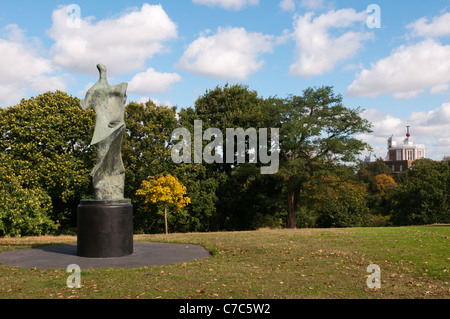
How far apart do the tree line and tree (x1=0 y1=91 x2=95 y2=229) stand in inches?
2.7

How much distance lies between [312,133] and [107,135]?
18066 mm

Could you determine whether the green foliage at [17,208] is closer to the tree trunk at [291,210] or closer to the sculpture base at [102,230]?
the sculpture base at [102,230]

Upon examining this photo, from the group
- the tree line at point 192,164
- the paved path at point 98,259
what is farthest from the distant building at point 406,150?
the paved path at point 98,259

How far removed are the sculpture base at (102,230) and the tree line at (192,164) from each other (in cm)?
1233

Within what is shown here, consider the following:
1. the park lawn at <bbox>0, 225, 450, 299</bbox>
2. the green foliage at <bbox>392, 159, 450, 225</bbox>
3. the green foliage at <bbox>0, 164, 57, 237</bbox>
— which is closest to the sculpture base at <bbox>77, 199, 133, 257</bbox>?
the park lawn at <bbox>0, 225, 450, 299</bbox>

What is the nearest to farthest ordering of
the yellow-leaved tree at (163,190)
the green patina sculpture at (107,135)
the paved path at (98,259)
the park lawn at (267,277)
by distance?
the park lawn at (267,277)
the paved path at (98,259)
the green patina sculpture at (107,135)
the yellow-leaved tree at (163,190)

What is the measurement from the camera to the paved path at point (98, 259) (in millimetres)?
9492

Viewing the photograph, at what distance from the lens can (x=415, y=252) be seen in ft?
35.6

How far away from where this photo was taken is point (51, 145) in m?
26.2

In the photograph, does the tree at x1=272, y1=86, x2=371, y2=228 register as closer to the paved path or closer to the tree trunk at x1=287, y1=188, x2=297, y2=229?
the tree trunk at x1=287, y1=188, x2=297, y2=229

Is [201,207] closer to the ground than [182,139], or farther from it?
closer to the ground

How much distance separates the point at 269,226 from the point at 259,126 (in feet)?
29.4

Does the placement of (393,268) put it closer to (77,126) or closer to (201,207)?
(201,207)
